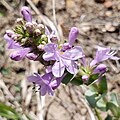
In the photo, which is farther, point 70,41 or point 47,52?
point 70,41

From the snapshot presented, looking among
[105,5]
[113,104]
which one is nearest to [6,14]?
[105,5]

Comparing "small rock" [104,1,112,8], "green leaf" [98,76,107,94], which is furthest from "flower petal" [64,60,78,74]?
"small rock" [104,1,112,8]

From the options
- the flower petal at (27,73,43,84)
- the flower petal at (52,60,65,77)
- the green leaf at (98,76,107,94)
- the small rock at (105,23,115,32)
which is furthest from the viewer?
the small rock at (105,23,115,32)

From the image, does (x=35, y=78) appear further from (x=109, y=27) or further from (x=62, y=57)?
(x=109, y=27)

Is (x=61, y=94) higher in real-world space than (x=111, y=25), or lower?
lower

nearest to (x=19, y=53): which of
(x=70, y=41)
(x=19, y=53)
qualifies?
(x=19, y=53)

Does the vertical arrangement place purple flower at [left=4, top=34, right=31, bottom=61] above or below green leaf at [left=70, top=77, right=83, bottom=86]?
above

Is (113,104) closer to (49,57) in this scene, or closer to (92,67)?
(92,67)

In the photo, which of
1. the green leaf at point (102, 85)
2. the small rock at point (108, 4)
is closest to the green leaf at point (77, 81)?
the green leaf at point (102, 85)

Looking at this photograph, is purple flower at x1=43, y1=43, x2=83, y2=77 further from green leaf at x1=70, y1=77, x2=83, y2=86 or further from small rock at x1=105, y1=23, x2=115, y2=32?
small rock at x1=105, y1=23, x2=115, y2=32
